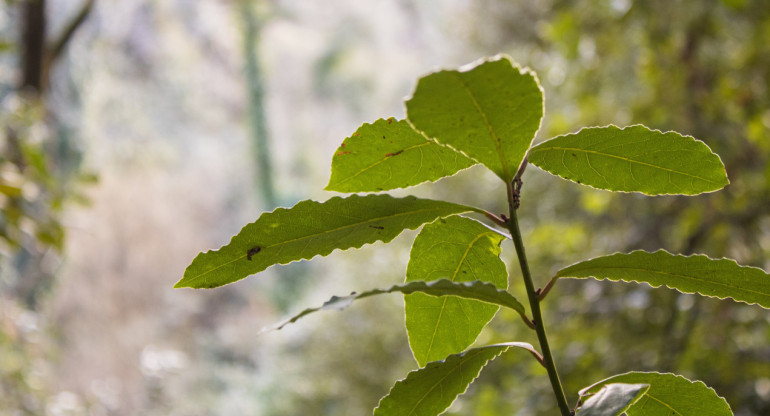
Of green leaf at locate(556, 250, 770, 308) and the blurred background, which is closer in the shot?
green leaf at locate(556, 250, 770, 308)

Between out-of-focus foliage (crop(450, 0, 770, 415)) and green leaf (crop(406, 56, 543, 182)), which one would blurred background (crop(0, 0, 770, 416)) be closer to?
out-of-focus foliage (crop(450, 0, 770, 415))

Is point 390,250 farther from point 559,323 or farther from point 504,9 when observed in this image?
point 559,323

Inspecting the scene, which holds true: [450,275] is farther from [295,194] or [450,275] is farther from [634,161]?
[295,194]

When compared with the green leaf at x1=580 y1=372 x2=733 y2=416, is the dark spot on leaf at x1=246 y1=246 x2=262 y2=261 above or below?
above

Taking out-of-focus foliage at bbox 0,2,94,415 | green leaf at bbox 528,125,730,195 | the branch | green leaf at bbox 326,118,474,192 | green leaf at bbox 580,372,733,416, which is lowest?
green leaf at bbox 580,372,733,416

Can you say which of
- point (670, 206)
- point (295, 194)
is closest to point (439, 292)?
point (670, 206)

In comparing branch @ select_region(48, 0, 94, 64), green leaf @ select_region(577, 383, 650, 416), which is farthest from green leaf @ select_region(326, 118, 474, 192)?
branch @ select_region(48, 0, 94, 64)

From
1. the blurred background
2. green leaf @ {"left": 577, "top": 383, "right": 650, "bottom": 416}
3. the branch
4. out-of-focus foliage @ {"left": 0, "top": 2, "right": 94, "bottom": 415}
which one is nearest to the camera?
green leaf @ {"left": 577, "top": 383, "right": 650, "bottom": 416}

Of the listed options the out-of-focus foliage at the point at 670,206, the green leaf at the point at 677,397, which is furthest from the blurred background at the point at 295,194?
the green leaf at the point at 677,397
